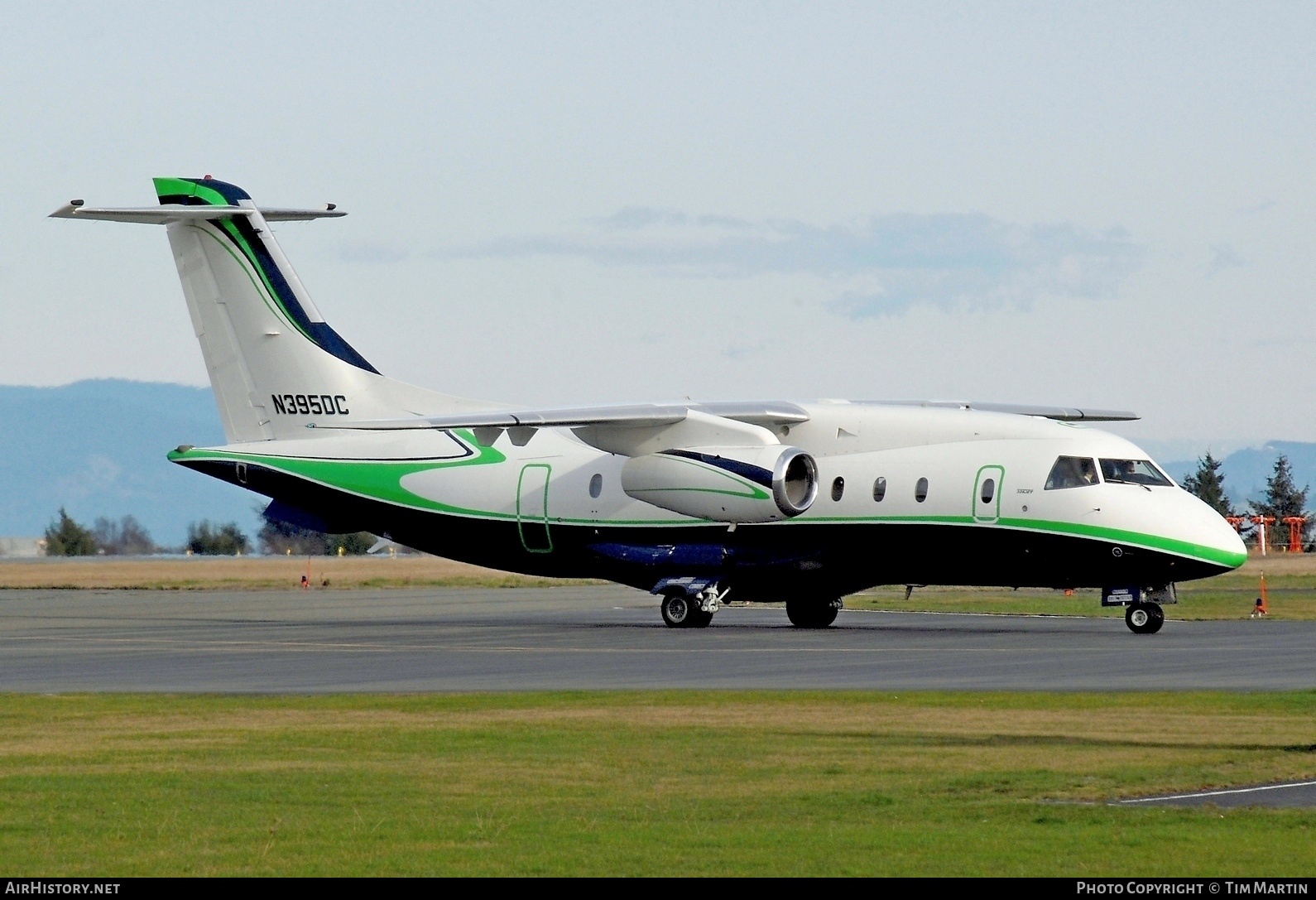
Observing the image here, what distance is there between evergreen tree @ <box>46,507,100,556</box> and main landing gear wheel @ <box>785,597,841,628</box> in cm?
7209

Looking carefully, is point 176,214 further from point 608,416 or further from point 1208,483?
point 1208,483

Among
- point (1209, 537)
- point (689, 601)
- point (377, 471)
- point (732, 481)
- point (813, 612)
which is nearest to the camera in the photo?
point (1209, 537)

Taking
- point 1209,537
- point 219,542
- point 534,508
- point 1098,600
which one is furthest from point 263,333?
point 219,542

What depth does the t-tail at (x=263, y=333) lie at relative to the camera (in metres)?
38.8

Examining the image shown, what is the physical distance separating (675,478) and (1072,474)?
276 inches

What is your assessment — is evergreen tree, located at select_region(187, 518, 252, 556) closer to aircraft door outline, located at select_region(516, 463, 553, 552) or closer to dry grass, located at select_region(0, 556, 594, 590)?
dry grass, located at select_region(0, 556, 594, 590)

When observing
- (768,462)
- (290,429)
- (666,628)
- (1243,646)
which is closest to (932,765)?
(1243,646)

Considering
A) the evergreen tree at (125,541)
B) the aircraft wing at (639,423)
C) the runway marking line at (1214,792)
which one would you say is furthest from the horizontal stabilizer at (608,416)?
the evergreen tree at (125,541)

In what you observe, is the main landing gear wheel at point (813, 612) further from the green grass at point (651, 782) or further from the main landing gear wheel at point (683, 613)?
the green grass at point (651, 782)

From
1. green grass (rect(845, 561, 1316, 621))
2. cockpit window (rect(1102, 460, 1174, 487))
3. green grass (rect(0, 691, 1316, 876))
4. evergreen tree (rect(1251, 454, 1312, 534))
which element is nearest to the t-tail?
green grass (rect(845, 561, 1316, 621))

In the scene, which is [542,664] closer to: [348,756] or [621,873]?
[348,756]

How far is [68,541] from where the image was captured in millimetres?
101375

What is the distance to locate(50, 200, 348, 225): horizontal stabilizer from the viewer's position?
36.1 m
